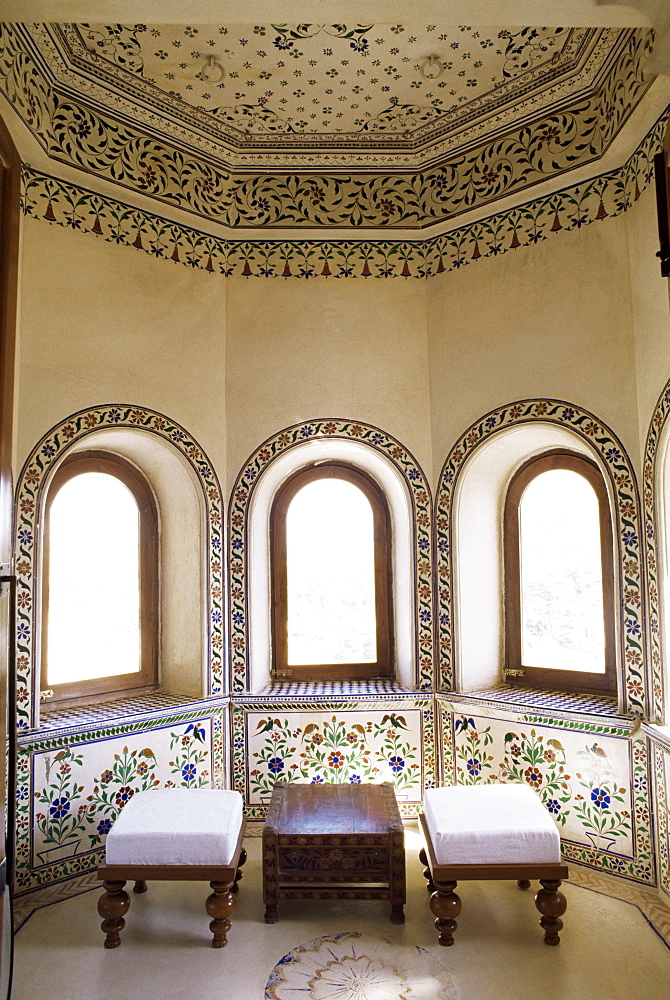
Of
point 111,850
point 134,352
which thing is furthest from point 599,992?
point 134,352

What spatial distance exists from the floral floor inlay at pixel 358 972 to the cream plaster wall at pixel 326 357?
2.45 meters

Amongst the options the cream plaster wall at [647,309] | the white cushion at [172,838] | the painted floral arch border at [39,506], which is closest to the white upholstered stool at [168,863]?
the white cushion at [172,838]

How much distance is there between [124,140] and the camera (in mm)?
4051

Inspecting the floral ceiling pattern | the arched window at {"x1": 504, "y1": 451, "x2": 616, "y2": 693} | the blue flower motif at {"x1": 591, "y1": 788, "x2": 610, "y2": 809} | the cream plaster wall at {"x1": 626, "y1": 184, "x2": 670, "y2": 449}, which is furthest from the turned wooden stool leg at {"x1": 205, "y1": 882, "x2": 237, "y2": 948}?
the floral ceiling pattern

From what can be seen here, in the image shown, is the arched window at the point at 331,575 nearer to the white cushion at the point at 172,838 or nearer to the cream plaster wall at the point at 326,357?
the cream plaster wall at the point at 326,357

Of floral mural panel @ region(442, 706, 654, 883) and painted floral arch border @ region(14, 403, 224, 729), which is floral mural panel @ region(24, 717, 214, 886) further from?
floral mural panel @ region(442, 706, 654, 883)

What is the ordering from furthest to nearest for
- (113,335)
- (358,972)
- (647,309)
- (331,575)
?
(331,575), (113,335), (647,309), (358,972)

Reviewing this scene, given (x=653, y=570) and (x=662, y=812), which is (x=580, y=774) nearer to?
(x=662, y=812)

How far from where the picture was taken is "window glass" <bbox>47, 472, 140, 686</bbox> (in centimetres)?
411

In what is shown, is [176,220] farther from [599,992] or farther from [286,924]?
[599,992]

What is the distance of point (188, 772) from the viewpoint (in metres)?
4.12

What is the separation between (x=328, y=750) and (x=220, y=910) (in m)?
1.29

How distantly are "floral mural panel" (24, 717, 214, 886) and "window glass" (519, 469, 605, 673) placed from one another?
2081 millimetres

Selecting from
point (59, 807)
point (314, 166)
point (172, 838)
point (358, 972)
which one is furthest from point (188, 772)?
point (314, 166)
